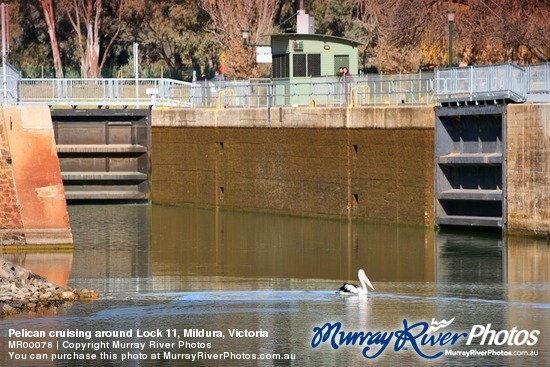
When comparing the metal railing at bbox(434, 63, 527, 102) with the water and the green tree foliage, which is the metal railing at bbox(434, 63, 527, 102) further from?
the green tree foliage

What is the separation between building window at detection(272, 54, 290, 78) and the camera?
50.4 metres

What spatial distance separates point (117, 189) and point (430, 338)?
84.4ft

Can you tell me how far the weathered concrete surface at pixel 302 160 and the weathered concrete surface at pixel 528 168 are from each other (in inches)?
126

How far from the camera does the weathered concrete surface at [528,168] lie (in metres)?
37.9

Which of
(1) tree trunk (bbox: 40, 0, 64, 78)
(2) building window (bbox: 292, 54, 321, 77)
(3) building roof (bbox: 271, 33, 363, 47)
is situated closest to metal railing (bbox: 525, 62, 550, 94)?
(3) building roof (bbox: 271, 33, 363, 47)

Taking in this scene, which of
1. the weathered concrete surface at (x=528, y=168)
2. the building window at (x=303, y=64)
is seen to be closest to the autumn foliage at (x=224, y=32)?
the building window at (x=303, y=64)

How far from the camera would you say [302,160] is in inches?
1804

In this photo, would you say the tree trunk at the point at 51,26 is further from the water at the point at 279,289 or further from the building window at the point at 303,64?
the water at the point at 279,289

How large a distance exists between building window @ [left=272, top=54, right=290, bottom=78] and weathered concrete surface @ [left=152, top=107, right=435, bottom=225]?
2977 millimetres

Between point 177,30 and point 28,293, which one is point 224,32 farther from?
point 28,293

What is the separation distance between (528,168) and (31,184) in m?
13.1

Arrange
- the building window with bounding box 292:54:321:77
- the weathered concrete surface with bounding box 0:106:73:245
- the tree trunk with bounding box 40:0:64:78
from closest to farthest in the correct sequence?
the weathered concrete surface with bounding box 0:106:73:245 < the building window with bounding box 292:54:321:77 < the tree trunk with bounding box 40:0:64:78

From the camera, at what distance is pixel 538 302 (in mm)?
29297

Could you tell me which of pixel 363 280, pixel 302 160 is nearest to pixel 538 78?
pixel 302 160
